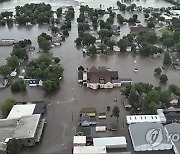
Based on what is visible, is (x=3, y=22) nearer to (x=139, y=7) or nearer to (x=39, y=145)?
(x=139, y=7)

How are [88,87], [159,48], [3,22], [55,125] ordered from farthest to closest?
[3,22] → [159,48] → [88,87] → [55,125]

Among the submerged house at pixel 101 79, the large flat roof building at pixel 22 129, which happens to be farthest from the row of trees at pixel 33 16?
the large flat roof building at pixel 22 129

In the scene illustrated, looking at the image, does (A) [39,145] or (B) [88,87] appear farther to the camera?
(B) [88,87]

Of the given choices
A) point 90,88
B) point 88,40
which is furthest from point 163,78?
point 88,40

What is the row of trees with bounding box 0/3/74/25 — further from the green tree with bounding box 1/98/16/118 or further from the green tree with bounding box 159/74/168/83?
the green tree with bounding box 1/98/16/118

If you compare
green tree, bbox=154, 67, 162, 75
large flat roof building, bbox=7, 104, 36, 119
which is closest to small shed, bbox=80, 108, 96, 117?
large flat roof building, bbox=7, 104, 36, 119

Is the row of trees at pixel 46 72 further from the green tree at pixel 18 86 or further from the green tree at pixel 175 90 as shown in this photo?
the green tree at pixel 175 90

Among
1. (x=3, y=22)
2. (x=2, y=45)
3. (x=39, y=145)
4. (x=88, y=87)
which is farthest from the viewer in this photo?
(x=3, y=22)

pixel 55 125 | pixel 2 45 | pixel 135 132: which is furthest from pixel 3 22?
pixel 135 132
